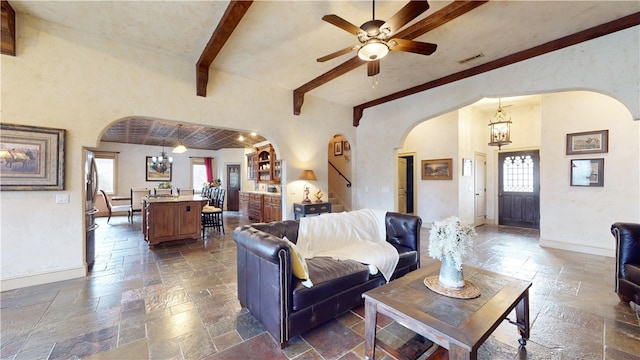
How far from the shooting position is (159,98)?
3818 mm

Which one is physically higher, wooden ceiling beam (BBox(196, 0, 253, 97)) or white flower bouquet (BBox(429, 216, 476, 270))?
wooden ceiling beam (BBox(196, 0, 253, 97))

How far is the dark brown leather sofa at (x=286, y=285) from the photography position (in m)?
1.90

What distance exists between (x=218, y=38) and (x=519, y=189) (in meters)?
7.99

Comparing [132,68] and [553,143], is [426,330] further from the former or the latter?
[553,143]

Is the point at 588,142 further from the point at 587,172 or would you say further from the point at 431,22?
the point at 431,22

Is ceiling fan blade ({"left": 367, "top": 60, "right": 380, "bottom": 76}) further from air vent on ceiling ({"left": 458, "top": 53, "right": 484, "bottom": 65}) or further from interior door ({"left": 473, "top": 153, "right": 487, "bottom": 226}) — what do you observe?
interior door ({"left": 473, "top": 153, "right": 487, "bottom": 226})

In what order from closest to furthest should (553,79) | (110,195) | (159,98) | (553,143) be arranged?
(553,79)
(159,98)
(553,143)
(110,195)

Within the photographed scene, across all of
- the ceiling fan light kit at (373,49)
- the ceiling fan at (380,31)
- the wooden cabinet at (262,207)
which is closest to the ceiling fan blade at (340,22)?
the ceiling fan at (380,31)

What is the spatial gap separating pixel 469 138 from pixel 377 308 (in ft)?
20.8

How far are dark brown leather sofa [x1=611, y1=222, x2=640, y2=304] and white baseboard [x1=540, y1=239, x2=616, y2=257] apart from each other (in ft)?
7.08

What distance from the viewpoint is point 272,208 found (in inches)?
273

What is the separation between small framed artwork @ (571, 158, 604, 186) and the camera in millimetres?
4217

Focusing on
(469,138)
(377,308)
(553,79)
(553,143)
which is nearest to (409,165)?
(469,138)

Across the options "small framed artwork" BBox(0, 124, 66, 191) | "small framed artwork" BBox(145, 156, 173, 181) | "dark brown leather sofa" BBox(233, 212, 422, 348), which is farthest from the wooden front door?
"small framed artwork" BBox(145, 156, 173, 181)
